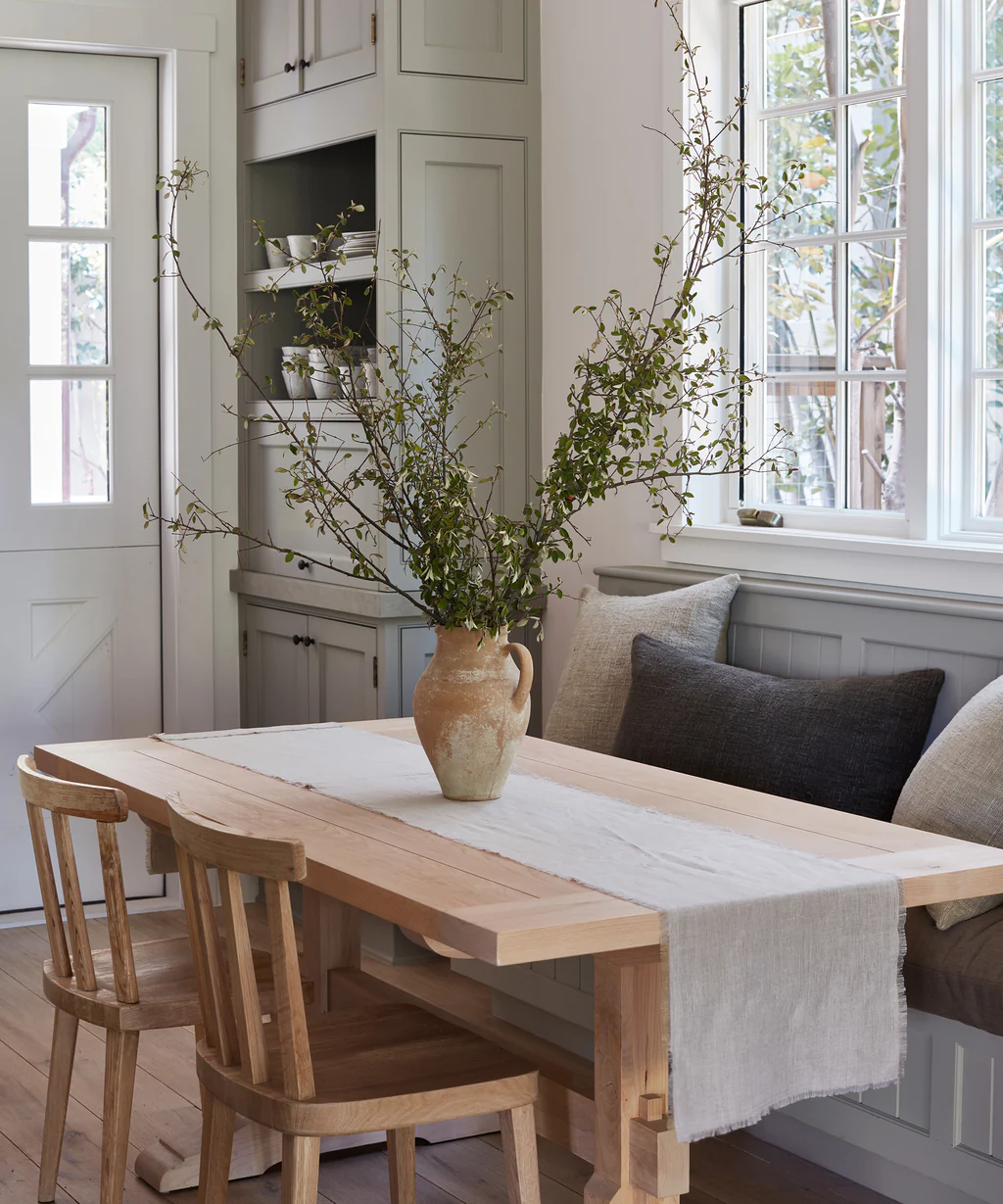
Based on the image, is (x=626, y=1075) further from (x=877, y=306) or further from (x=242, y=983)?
(x=877, y=306)

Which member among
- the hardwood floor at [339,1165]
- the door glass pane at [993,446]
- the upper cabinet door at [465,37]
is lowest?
the hardwood floor at [339,1165]

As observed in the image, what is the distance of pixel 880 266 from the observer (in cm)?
362

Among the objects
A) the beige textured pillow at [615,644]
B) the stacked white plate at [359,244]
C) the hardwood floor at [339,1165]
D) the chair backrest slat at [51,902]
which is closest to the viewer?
the chair backrest slat at [51,902]

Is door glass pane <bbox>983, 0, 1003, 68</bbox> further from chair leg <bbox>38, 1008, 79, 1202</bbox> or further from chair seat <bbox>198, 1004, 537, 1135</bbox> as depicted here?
chair leg <bbox>38, 1008, 79, 1202</bbox>

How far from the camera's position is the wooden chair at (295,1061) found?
2.08m

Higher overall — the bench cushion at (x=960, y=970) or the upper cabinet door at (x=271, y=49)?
the upper cabinet door at (x=271, y=49)

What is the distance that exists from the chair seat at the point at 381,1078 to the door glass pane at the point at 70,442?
8.62 feet

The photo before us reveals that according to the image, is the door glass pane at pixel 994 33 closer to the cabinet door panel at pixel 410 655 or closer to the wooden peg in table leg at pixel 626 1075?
the cabinet door panel at pixel 410 655

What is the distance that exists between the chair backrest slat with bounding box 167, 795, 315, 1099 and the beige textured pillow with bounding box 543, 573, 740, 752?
5.27 feet

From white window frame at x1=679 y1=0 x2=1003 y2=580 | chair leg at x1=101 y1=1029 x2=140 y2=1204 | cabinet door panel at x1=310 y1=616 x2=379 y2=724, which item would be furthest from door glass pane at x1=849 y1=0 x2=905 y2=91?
chair leg at x1=101 y1=1029 x2=140 y2=1204

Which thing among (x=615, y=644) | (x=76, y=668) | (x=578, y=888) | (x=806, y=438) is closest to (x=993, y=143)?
(x=806, y=438)

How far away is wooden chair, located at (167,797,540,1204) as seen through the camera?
2084 millimetres

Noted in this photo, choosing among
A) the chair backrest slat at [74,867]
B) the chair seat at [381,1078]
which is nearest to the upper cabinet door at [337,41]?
the chair backrest slat at [74,867]

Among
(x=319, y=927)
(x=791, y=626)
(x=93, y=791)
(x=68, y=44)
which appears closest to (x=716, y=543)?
(x=791, y=626)
